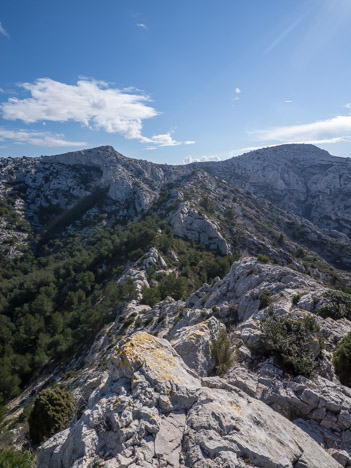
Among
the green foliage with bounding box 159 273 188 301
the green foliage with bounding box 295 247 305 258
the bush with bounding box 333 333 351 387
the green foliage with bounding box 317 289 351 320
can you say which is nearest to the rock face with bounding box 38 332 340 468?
the bush with bounding box 333 333 351 387

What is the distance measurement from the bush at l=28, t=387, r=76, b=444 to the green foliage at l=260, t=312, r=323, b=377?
11730 mm

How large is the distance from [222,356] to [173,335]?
1175cm

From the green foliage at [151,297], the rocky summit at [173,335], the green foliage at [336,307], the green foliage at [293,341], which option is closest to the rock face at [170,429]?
the rocky summit at [173,335]

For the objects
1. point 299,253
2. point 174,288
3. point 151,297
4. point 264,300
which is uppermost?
point 264,300

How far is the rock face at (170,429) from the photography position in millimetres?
5762

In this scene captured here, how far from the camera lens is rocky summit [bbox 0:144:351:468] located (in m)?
6.51

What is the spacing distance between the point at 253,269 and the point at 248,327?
17.2 meters

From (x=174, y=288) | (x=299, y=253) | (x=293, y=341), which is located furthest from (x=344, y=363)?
(x=299, y=253)

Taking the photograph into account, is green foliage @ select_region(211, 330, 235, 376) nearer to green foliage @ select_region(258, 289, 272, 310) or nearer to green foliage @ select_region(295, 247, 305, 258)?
green foliage @ select_region(258, 289, 272, 310)

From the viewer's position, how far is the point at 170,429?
21.6 feet

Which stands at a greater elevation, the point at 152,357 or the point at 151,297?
the point at 152,357

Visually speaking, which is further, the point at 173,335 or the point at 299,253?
the point at 299,253

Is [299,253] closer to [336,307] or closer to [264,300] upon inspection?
[264,300]

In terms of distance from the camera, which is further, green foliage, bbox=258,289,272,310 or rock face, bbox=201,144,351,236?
rock face, bbox=201,144,351,236
